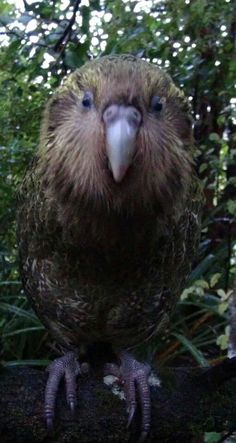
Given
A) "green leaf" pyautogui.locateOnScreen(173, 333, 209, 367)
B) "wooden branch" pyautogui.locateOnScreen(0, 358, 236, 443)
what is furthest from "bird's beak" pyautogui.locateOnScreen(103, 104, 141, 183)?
"green leaf" pyautogui.locateOnScreen(173, 333, 209, 367)

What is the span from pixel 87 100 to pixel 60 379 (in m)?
1.07

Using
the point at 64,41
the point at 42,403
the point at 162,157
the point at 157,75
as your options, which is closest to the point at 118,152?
the point at 162,157

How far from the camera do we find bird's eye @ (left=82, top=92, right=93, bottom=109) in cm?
239

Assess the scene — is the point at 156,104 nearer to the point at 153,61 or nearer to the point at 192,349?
the point at 153,61

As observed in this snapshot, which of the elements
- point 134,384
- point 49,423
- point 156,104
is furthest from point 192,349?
point 156,104

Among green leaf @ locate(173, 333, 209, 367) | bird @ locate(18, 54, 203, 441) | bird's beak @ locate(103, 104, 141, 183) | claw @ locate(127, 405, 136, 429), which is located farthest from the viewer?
green leaf @ locate(173, 333, 209, 367)

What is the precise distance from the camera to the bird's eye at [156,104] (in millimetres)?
2420

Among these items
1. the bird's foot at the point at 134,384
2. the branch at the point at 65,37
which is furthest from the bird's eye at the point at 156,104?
the branch at the point at 65,37

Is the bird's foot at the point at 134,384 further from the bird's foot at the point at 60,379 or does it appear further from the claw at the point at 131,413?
the bird's foot at the point at 60,379

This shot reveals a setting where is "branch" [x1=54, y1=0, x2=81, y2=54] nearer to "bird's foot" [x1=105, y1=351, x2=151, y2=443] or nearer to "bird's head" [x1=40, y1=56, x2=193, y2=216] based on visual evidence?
"bird's head" [x1=40, y1=56, x2=193, y2=216]

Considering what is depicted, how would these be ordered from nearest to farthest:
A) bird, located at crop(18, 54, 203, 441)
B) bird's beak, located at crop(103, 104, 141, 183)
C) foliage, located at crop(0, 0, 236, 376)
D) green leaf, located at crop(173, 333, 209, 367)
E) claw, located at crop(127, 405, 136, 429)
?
bird's beak, located at crop(103, 104, 141, 183)
bird, located at crop(18, 54, 203, 441)
claw, located at crop(127, 405, 136, 429)
foliage, located at crop(0, 0, 236, 376)
green leaf, located at crop(173, 333, 209, 367)

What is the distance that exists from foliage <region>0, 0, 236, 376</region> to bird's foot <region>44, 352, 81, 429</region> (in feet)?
3.27

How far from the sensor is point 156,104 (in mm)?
2428

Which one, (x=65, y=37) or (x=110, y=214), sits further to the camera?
(x=65, y=37)
